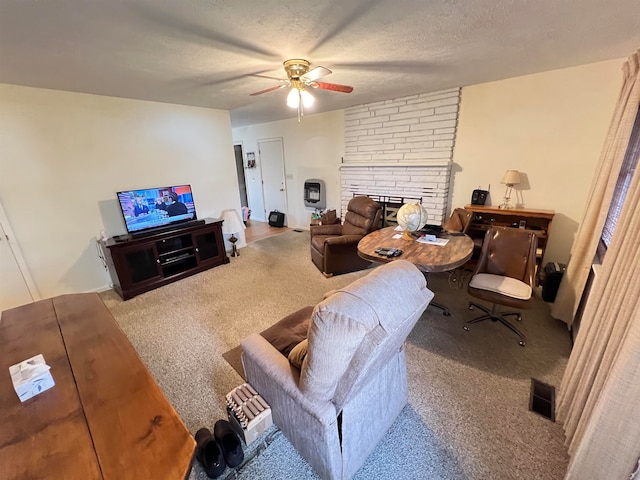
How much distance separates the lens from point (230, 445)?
1323 mm

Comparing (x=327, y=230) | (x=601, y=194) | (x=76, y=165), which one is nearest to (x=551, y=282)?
(x=601, y=194)

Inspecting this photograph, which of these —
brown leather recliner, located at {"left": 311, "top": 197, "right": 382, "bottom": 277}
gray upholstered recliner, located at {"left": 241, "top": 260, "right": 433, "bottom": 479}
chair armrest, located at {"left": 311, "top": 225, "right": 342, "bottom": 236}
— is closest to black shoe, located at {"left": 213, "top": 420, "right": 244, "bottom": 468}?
gray upholstered recliner, located at {"left": 241, "top": 260, "right": 433, "bottom": 479}

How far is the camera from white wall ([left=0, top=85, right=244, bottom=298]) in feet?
8.66

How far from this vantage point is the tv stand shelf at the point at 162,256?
3020 mm

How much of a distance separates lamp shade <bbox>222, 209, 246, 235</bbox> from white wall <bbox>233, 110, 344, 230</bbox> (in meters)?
1.83

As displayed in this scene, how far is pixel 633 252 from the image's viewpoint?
3.52ft

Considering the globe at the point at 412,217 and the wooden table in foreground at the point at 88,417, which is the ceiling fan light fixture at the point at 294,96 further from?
the wooden table in foreground at the point at 88,417

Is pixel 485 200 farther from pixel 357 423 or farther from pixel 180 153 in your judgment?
pixel 180 153

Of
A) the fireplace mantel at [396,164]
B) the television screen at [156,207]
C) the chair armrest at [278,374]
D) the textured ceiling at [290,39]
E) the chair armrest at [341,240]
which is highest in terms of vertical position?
the textured ceiling at [290,39]

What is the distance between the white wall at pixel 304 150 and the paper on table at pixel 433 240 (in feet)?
9.10

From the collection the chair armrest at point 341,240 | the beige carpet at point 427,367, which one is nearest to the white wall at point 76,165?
the beige carpet at point 427,367

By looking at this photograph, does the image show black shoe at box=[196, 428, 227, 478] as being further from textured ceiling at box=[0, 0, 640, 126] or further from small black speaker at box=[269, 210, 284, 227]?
small black speaker at box=[269, 210, 284, 227]

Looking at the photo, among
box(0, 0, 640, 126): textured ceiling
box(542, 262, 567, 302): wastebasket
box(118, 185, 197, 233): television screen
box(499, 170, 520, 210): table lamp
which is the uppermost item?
box(0, 0, 640, 126): textured ceiling

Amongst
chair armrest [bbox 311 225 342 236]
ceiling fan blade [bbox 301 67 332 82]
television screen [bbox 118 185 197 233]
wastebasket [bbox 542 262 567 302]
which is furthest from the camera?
chair armrest [bbox 311 225 342 236]
